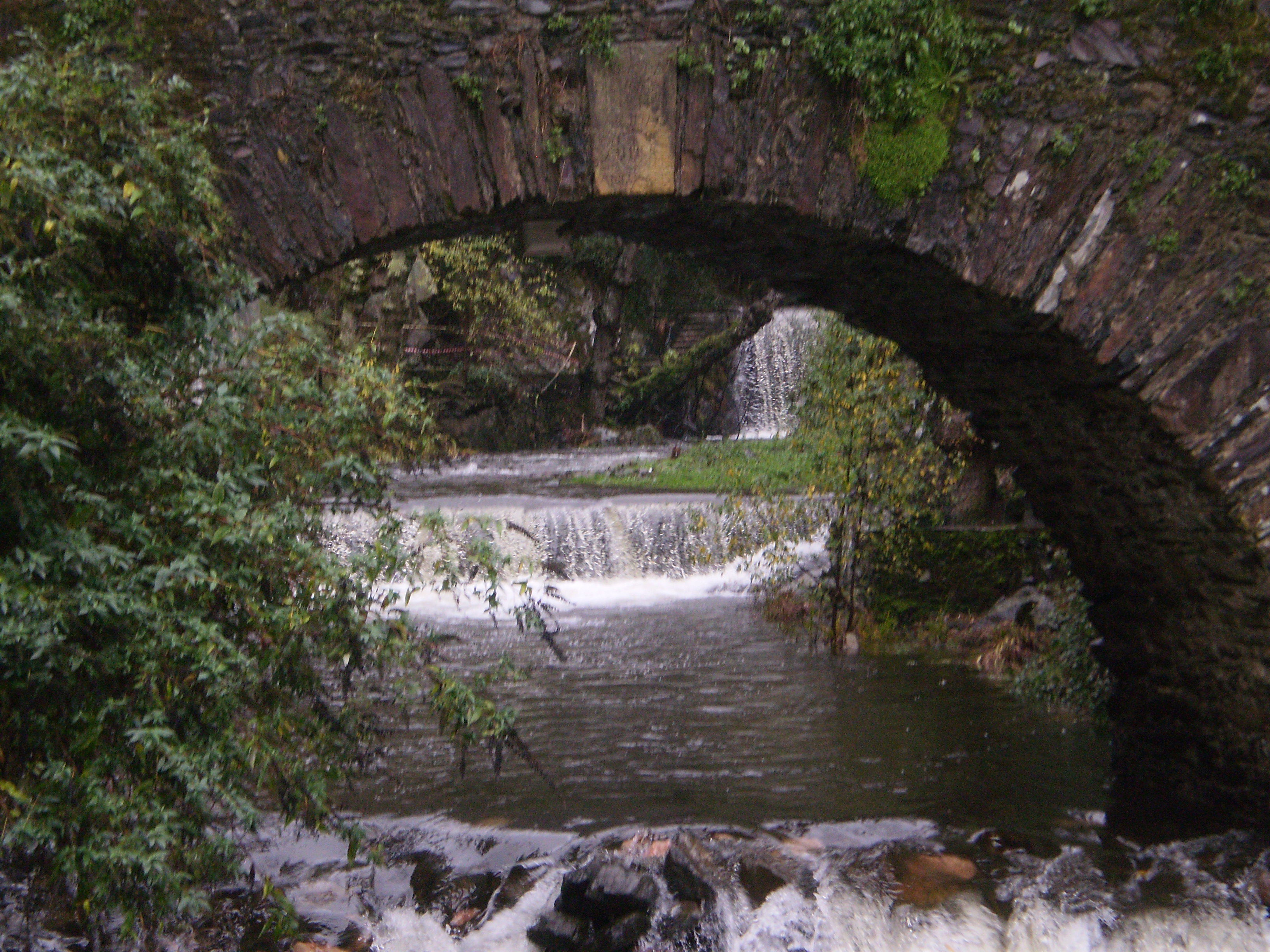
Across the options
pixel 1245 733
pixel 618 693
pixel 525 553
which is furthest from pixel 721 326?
pixel 1245 733

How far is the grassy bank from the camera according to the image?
12984 millimetres

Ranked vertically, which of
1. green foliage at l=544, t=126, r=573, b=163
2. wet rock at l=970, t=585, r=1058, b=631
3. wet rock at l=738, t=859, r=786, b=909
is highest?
green foliage at l=544, t=126, r=573, b=163

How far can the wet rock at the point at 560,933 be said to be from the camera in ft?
11.3

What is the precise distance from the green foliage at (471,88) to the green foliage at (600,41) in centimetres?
35

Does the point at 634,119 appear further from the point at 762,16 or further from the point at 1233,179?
the point at 1233,179

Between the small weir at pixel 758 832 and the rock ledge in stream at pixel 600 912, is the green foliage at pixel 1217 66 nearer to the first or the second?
the small weir at pixel 758 832

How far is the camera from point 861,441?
6961 mm

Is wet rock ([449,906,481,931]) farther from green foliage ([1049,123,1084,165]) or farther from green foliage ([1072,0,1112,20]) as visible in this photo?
green foliage ([1072,0,1112,20])

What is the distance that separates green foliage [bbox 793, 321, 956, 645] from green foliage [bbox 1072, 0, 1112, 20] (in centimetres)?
308

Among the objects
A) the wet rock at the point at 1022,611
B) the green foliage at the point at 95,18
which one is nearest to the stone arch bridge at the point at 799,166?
the green foliage at the point at 95,18

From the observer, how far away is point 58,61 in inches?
104

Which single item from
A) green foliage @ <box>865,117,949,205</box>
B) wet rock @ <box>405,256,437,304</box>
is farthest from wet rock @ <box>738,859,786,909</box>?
wet rock @ <box>405,256,437,304</box>

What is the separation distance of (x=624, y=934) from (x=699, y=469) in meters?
11.6

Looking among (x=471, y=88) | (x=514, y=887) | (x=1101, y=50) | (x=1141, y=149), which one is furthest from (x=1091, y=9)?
(x=514, y=887)
